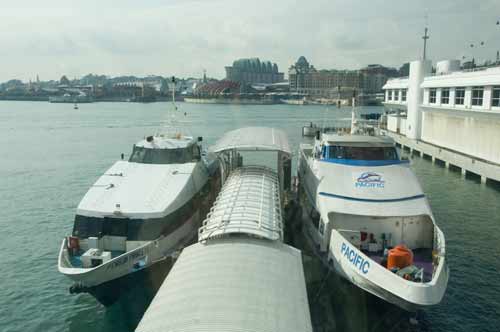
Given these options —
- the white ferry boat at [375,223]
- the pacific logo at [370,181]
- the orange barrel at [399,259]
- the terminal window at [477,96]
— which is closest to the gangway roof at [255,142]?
the white ferry boat at [375,223]

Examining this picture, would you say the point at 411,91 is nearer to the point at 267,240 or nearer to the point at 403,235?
the point at 403,235

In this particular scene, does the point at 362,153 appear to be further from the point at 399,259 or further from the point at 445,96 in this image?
the point at 445,96

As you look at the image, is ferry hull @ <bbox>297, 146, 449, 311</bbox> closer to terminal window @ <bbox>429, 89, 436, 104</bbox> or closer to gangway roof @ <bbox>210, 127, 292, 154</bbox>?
gangway roof @ <bbox>210, 127, 292, 154</bbox>

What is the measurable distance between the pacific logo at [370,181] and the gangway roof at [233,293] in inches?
286

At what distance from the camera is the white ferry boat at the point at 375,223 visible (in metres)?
13.8

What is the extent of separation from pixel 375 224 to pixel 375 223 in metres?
0.05

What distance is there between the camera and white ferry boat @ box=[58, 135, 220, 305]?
51.3 ft

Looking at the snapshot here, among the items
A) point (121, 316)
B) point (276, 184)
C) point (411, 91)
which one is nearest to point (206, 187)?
point (276, 184)

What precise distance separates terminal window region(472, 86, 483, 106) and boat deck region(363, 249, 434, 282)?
28.3 metres

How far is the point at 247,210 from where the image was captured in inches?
599

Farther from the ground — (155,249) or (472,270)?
(155,249)

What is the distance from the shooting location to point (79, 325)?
16.4 meters

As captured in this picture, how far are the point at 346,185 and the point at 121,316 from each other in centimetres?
1100

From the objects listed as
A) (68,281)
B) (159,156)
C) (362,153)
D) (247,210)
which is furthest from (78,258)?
(362,153)
